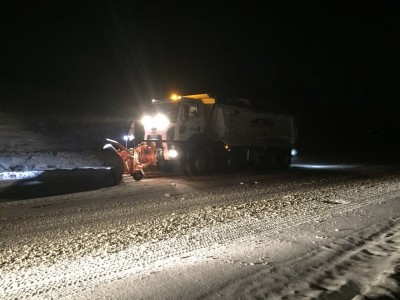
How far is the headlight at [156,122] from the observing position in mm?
19719

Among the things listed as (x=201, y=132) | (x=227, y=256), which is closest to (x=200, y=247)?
(x=227, y=256)

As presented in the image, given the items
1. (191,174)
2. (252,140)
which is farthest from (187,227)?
(252,140)

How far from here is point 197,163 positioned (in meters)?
19.5

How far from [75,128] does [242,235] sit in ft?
92.8

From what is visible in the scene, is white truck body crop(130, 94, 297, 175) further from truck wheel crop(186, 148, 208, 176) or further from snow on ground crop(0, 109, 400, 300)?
snow on ground crop(0, 109, 400, 300)

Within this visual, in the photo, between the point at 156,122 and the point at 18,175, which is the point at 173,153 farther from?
the point at 18,175

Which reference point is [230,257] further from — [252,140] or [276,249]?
[252,140]

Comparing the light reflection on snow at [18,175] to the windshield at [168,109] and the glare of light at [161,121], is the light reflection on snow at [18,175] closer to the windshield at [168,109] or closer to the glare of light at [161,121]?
the glare of light at [161,121]

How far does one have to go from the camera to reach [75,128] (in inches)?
1319

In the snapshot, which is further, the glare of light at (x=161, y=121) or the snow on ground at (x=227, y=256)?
the glare of light at (x=161, y=121)

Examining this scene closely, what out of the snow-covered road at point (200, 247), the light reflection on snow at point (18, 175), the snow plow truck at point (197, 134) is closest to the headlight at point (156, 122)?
the snow plow truck at point (197, 134)

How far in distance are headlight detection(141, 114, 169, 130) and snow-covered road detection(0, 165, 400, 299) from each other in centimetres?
817

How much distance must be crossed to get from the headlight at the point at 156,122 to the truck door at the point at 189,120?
25.6 inches

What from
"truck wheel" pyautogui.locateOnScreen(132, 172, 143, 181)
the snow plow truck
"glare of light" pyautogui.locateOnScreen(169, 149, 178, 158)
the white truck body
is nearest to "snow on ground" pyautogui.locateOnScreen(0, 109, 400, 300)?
"truck wheel" pyautogui.locateOnScreen(132, 172, 143, 181)
